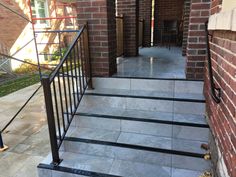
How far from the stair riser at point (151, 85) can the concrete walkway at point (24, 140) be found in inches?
45.5

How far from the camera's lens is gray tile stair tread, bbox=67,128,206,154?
2189 millimetres

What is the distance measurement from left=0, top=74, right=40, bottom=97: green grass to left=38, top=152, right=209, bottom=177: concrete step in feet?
12.9

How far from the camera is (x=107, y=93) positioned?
2824mm

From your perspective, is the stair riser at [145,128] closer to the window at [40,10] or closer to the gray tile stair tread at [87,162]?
the gray tile stair tread at [87,162]

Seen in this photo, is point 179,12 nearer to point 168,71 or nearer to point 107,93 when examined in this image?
point 168,71

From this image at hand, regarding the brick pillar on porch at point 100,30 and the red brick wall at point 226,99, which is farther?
the brick pillar on porch at point 100,30

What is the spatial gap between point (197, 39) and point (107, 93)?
1297 mm

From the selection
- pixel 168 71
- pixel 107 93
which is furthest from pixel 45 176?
pixel 168 71

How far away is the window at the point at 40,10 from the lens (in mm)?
9470

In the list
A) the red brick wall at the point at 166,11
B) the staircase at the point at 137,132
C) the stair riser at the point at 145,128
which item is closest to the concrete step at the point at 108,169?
the staircase at the point at 137,132

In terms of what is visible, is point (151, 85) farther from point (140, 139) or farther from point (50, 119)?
point (50, 119)

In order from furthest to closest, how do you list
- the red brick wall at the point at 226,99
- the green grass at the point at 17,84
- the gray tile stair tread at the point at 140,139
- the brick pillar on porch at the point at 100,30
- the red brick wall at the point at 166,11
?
1. the red brick wall at the point at 166,11
2. the green grass at the point at 17,84
3. the brick pillar on porch at the point at 100,30
4. the gray tile stair tread at the point at 140,139
5. the red brick wall at the point at 226,99

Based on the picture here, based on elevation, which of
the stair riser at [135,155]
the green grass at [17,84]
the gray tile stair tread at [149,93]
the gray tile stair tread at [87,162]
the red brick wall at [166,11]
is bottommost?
the green grass at [17,84]

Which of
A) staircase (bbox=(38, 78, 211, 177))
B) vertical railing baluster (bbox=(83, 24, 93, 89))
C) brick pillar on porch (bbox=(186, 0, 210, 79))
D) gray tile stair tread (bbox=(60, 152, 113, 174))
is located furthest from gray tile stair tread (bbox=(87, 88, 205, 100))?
gray tile stair tread (bbox=(60, 152, 113, 174))
